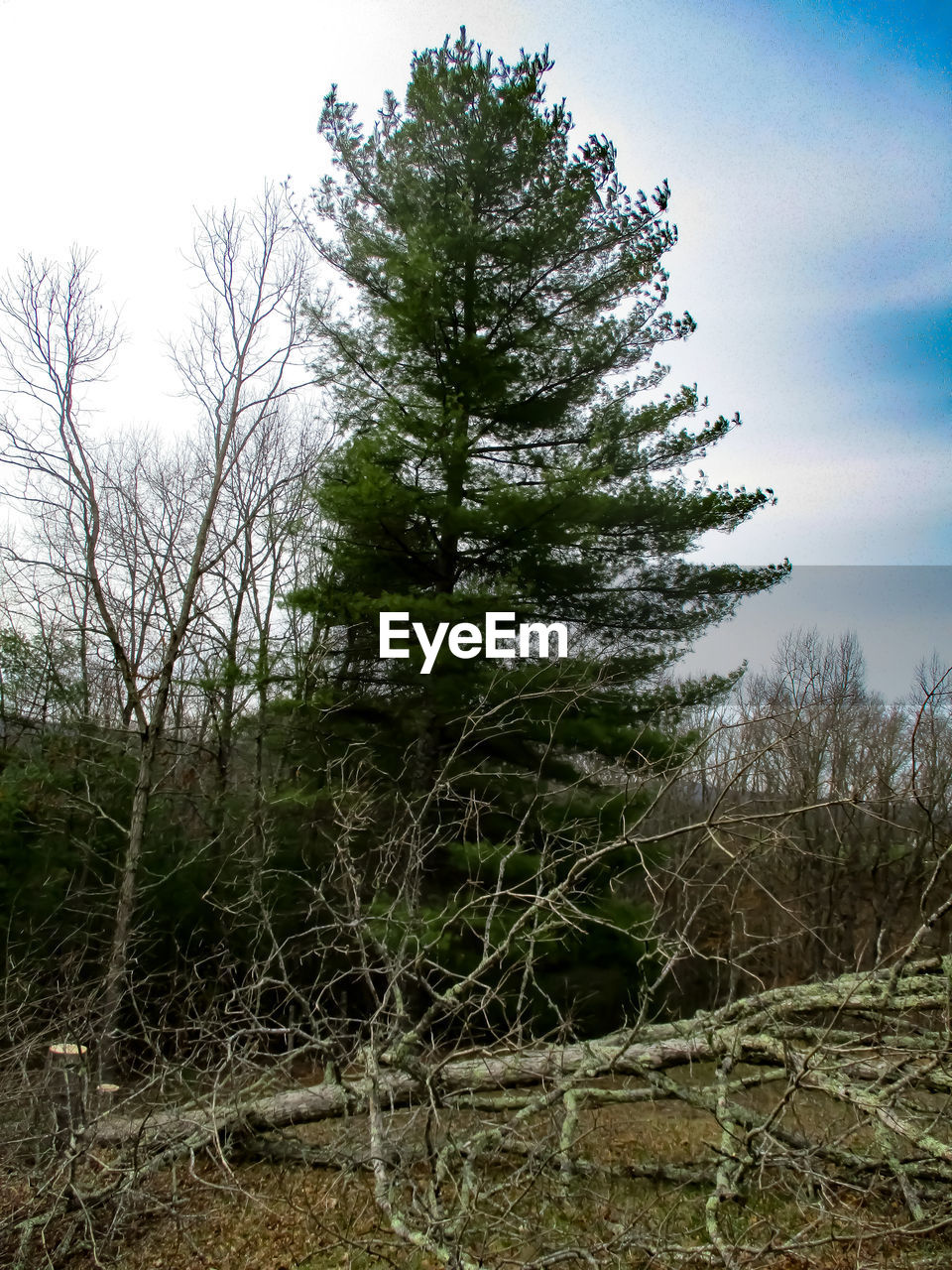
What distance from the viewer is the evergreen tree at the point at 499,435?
10883 mm

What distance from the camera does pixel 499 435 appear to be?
12.3m

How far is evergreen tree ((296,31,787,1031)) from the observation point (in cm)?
1088

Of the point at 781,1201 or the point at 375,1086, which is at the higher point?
the point at 375,1086

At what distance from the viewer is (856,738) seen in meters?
18.8

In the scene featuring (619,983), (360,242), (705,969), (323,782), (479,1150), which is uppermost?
(360,242)

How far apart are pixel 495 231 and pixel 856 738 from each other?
12911 mm

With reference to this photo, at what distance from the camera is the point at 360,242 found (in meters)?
12.2

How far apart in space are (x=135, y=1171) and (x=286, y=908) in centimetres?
754

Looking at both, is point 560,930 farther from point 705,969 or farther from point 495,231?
point 495,231

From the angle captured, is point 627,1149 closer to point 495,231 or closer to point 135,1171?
point 135,1171

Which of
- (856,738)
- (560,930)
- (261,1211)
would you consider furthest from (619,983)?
(856,738)

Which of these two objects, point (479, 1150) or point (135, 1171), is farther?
point (135, 1171)

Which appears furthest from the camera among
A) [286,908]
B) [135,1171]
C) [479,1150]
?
[286,908]

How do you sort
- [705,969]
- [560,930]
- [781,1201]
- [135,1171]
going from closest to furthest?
[135,1171], [781,1201], [560,930], [705,969]
